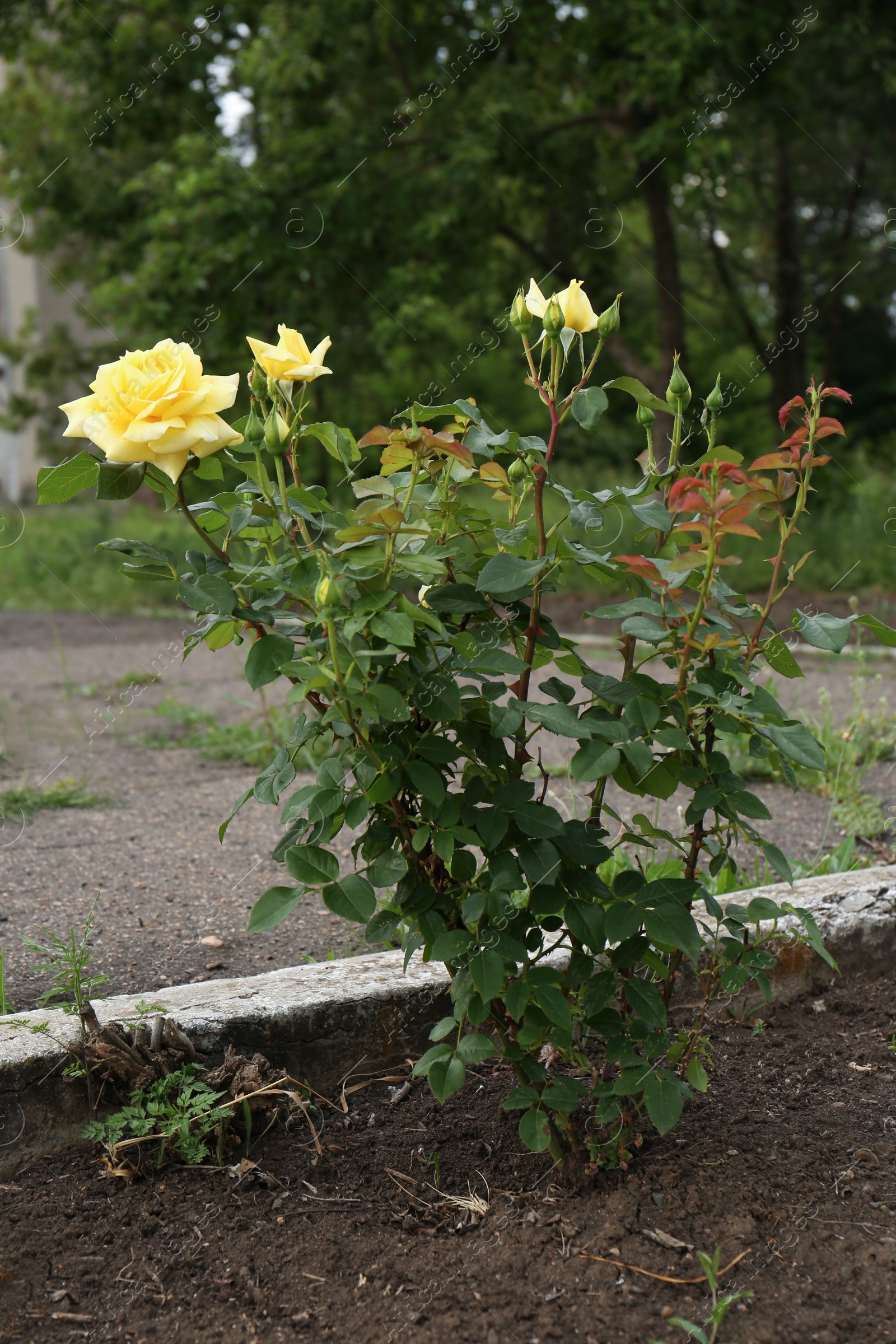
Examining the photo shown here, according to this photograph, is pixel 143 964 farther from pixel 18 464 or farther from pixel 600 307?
pixel 18 464

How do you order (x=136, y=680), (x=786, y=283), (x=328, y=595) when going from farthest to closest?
(x=786, y=283) < (x=136, y=680) < (x=328, y=595)

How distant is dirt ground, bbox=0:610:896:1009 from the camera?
2168 mm

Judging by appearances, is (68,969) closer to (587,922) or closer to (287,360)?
(587,922)

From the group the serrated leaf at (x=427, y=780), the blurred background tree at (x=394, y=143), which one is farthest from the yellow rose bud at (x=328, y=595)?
the blurred background tree at (x=394, y=143)

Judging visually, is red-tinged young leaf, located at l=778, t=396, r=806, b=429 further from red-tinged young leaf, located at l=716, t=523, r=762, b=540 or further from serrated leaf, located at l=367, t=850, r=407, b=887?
serrated leaf, located at l=367, t=850, r=407, b=887

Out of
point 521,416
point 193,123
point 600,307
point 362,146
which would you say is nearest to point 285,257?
point 362,146

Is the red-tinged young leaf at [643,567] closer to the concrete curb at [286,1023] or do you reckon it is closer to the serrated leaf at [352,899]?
the serrated leaf at [352,899]

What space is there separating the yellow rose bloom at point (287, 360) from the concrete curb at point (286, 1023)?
1.03 metres

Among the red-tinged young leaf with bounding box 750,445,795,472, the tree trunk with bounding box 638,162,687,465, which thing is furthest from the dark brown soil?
the tree trunk with bounding box 638,162,687,465

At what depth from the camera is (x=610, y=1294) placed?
1281mm

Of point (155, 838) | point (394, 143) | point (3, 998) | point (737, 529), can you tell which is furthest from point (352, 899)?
point (394, 143)

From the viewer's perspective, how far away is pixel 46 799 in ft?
10.6

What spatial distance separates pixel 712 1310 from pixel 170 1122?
→ 781 millimetres

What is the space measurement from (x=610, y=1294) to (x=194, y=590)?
980mm
